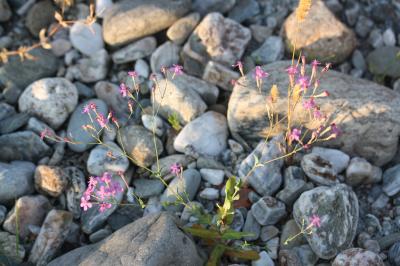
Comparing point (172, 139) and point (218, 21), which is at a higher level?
point (218, 21)

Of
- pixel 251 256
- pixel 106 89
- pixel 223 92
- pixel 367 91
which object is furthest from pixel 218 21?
pixel 251 256

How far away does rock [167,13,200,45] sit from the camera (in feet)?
18.5

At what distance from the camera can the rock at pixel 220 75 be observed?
5.30 meters

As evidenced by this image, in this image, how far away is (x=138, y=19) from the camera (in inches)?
219

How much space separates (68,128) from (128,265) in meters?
1.89

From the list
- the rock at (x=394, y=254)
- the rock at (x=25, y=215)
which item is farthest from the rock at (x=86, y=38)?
the rock at (x=394, y=254)

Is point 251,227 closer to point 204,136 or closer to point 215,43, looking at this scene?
point 204,136

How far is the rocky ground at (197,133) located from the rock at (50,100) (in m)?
0.01

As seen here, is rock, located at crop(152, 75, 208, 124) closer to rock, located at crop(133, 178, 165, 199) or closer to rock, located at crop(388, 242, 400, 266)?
rock, located at crop(133, 178, 165, 199)

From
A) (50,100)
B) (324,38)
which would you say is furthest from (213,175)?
→ (324,38)

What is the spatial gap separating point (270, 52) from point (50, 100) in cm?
231

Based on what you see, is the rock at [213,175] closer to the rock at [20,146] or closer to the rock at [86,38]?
the rock at [20,146]

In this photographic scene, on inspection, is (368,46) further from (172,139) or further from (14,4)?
(14,4)

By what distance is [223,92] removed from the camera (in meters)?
5.43
